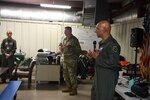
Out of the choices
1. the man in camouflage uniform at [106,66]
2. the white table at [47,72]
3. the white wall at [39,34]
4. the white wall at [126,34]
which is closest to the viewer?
the man in camouflage uniform at [106,66]

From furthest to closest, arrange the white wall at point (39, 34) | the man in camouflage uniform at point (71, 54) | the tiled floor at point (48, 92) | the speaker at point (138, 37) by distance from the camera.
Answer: the white wall at point (39, 34), the man in camouflage uniform at point (71, 54), the tiled floor at point (48, 92), the speaker at point (138, 37)

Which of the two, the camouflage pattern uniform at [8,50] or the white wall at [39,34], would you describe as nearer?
the camouflage pattern uniform at [8,50]

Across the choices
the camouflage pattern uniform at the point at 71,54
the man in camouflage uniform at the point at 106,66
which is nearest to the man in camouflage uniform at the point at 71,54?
the camouflage pattern uniform at the point at 71,54

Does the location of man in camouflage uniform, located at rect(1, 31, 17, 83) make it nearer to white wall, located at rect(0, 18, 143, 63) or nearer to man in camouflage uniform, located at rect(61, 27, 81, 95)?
white wall, located at rect(0, 18, 143, 63)

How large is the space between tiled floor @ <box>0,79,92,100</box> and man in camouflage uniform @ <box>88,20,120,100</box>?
8.89ft

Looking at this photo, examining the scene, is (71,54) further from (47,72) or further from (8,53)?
(8,53)

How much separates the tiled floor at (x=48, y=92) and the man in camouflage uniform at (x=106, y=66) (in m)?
2.71

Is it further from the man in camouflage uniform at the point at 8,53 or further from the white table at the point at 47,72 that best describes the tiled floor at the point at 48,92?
the man in camouflage uniform at the point at 8,53

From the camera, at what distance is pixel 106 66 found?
2768 mm

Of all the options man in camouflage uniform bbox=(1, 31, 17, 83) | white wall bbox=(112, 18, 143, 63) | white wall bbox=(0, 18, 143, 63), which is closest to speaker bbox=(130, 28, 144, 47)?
white wall bbox=(112, 18, 143, 63)

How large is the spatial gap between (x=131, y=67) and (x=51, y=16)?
5.08 metres

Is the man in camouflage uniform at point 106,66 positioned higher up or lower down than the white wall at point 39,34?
lower down

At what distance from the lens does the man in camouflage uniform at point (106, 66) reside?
9.02 feet

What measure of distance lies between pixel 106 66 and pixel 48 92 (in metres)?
3.54
